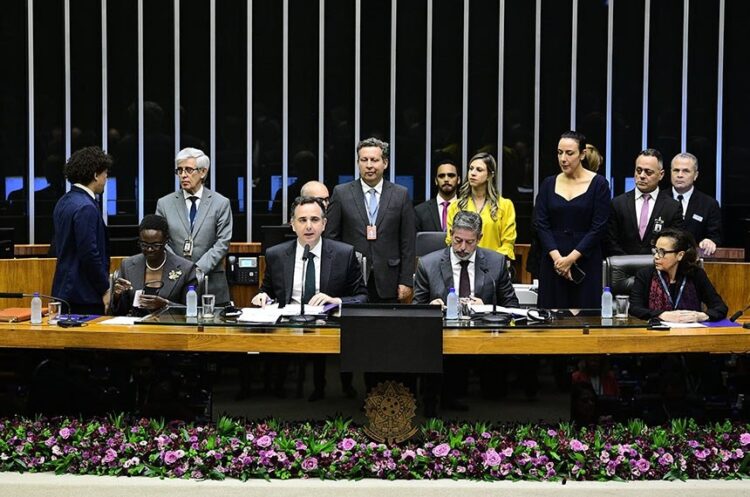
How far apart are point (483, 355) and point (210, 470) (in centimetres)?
115

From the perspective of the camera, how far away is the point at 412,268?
6.14 meters

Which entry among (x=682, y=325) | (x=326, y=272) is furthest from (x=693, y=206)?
(x=326, y=272)

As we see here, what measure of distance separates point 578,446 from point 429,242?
101 inches

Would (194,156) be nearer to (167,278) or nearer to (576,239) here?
(167,278)

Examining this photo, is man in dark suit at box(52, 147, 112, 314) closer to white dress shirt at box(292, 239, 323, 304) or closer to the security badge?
white dress shirt at box(292, 239, 323, 304)

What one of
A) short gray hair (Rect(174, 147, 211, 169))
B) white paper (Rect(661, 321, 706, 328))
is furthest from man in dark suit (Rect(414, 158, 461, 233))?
white paper (Rect(661, 321, 706, 328))

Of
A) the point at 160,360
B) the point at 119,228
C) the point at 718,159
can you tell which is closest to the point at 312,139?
the point at 119,228

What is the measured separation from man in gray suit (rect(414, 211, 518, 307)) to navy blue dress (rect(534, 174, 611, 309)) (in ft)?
2.74

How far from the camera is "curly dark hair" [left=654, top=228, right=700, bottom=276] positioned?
5113 millimetres

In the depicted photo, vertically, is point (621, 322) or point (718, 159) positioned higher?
point (718, 159)

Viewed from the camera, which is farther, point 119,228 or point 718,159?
point 718,159

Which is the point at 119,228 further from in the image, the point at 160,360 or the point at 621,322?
the point at 621,322

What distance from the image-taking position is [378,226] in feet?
20.1

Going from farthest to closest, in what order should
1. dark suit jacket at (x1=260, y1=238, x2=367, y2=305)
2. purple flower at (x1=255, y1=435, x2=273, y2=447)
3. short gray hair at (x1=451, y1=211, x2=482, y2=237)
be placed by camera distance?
dark suit jacket at (x1=260, y1=238, x2=367, y2=305) → short gray hair at (x1=451, y1=211, x2=482, y2=237) → purple flower at (x1=255, y1=435, x2=273, y2=447)
